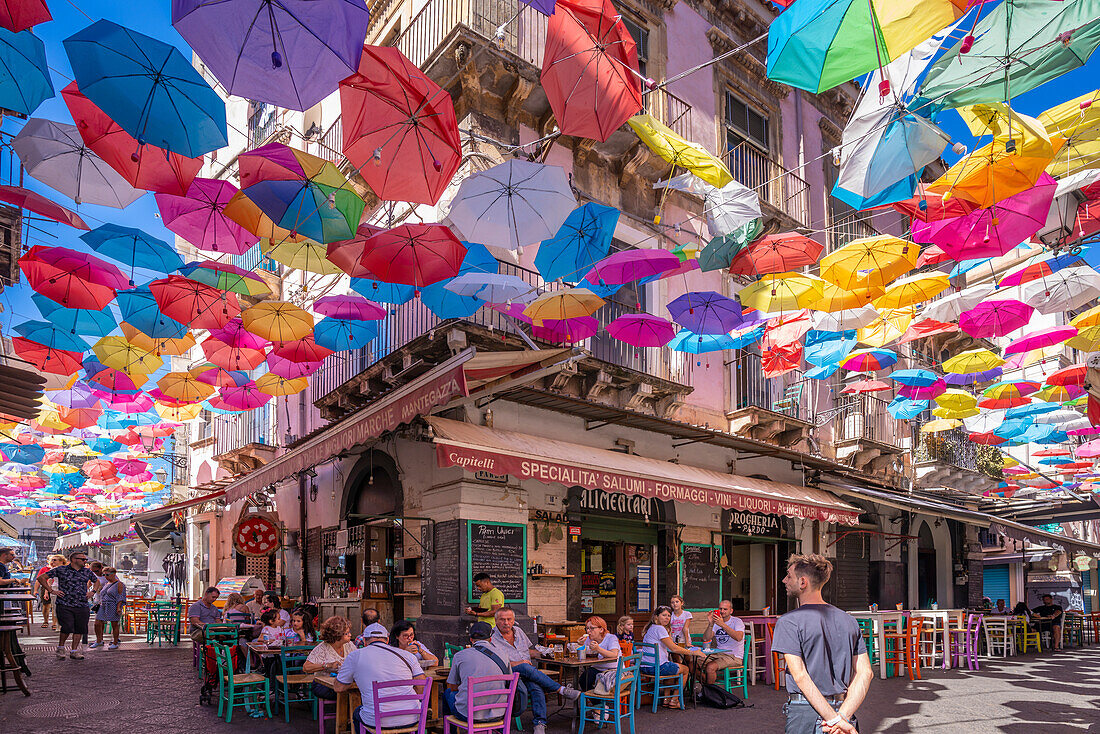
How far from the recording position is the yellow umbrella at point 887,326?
10656 millimetres

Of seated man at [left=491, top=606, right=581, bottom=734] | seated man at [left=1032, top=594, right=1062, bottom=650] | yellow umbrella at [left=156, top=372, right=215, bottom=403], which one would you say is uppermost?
yellow umbrella at [left=156, top=372, right=215, bottom=403]

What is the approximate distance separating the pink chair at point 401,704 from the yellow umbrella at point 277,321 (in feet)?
15.6

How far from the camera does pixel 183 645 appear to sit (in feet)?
55.7

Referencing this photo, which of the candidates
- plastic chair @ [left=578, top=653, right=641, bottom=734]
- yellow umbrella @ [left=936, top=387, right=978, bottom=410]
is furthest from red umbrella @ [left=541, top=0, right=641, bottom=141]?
yellow umbrella @ [left=936, top=387, right=978, bottom=410]

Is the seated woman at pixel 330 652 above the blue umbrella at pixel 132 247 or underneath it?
underneath

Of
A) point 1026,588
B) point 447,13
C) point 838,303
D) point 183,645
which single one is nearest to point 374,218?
point 447,13

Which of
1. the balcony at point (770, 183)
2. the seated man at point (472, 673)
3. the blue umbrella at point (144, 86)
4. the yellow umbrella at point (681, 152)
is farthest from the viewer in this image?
the balcony at point (770, 183)

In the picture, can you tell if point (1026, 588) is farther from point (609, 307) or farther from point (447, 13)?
point (447, 13)

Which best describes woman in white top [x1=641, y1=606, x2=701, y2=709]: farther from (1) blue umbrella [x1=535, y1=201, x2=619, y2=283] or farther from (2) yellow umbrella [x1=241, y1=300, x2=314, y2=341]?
(2) yellow umbrella [x1=241, y1=300, x2=314, y2=341]

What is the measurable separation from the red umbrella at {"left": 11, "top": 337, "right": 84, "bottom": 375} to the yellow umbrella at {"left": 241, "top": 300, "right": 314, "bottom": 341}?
11.0 ft

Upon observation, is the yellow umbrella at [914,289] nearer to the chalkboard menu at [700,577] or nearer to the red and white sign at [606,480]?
the red and white sign at [606,480]

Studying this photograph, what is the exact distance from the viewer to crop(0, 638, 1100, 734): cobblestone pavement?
8109 mm

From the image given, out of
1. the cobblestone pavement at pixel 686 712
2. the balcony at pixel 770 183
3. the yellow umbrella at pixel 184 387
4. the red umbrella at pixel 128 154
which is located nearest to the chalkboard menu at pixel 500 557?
the cobblestone pavement at pixel 686 712

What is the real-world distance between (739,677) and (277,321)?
25.0 ft
